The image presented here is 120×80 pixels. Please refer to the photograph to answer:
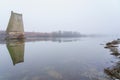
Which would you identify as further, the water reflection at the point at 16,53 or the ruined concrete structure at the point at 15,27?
the ruined concrete structure at the point at 15,27

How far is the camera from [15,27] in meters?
66.8

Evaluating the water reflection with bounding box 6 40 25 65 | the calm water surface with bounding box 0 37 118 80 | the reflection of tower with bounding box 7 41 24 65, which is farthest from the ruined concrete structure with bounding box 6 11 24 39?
the calm water surface with bounding box 0 37 118 80

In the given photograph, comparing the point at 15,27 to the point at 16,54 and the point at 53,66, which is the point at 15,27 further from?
the point at 53,66

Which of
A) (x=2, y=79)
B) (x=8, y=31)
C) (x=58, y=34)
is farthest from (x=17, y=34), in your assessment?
(x=58, y=34)

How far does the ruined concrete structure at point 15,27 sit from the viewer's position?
63.1 meters

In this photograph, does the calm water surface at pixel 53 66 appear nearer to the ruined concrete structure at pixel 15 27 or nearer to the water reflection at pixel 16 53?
the water reflection at pixel 16 53

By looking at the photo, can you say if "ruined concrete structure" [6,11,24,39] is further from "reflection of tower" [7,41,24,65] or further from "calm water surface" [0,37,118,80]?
"calm water surface" [0,37,118,80]

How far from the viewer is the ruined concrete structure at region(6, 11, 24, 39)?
63.1 meters

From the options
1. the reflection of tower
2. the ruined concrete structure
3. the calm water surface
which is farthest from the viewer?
the ruined concrete structure

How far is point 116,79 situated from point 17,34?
6288 centimetres

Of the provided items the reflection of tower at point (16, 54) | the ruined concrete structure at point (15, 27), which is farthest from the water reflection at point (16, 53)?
the ruined concrete structure at point (15, 27)

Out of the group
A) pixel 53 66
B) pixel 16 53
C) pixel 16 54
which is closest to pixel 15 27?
pixel 16 53

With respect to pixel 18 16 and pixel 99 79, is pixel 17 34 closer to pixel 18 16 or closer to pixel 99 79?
pixel 18 16

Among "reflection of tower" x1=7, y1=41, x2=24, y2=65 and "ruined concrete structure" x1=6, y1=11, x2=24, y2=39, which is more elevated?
"ruined concrete structure" x1=6, y1=11, x2=24, y2=39
